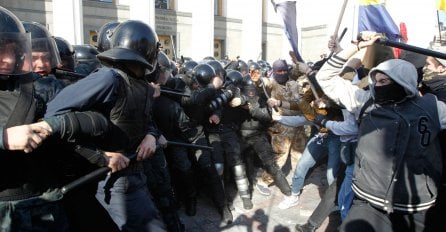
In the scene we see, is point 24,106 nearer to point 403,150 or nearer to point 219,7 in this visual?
point 403,150

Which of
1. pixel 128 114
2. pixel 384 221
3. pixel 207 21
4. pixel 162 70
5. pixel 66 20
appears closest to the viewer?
pixel 128 114

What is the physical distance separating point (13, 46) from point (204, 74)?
3118 millimetres

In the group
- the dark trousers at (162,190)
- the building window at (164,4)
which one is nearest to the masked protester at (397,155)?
the dark trousers at (162,190)

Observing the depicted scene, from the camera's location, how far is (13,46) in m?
1.77

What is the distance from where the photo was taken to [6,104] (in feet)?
5.65

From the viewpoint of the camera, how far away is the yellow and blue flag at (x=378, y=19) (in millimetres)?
3951

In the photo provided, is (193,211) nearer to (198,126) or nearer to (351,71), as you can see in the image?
(198,126)

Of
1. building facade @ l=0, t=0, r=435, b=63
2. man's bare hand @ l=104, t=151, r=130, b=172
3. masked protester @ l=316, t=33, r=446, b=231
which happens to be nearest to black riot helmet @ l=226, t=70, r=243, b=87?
masked protester @ l=316, t=33, r=446, b=231

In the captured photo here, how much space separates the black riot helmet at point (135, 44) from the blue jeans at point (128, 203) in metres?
0.81

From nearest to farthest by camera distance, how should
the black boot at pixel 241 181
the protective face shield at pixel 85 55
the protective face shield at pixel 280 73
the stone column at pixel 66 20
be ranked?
the protective face shield at pixel 85 55, the black boot at pixel 241 181, the protective face shield at pixel 280 73, the stone column at pixel 66 20

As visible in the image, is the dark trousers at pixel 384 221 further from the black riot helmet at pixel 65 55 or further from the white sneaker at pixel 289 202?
the black riot helmet at pixel 65 55

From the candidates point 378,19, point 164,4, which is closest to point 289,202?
point 378,19

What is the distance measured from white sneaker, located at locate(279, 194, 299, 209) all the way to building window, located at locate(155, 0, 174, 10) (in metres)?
18.4

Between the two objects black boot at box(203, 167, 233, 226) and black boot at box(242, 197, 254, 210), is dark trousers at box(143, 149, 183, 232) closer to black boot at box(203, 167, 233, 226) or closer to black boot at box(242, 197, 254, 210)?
black boot at box(203, 167, 233, 226)
